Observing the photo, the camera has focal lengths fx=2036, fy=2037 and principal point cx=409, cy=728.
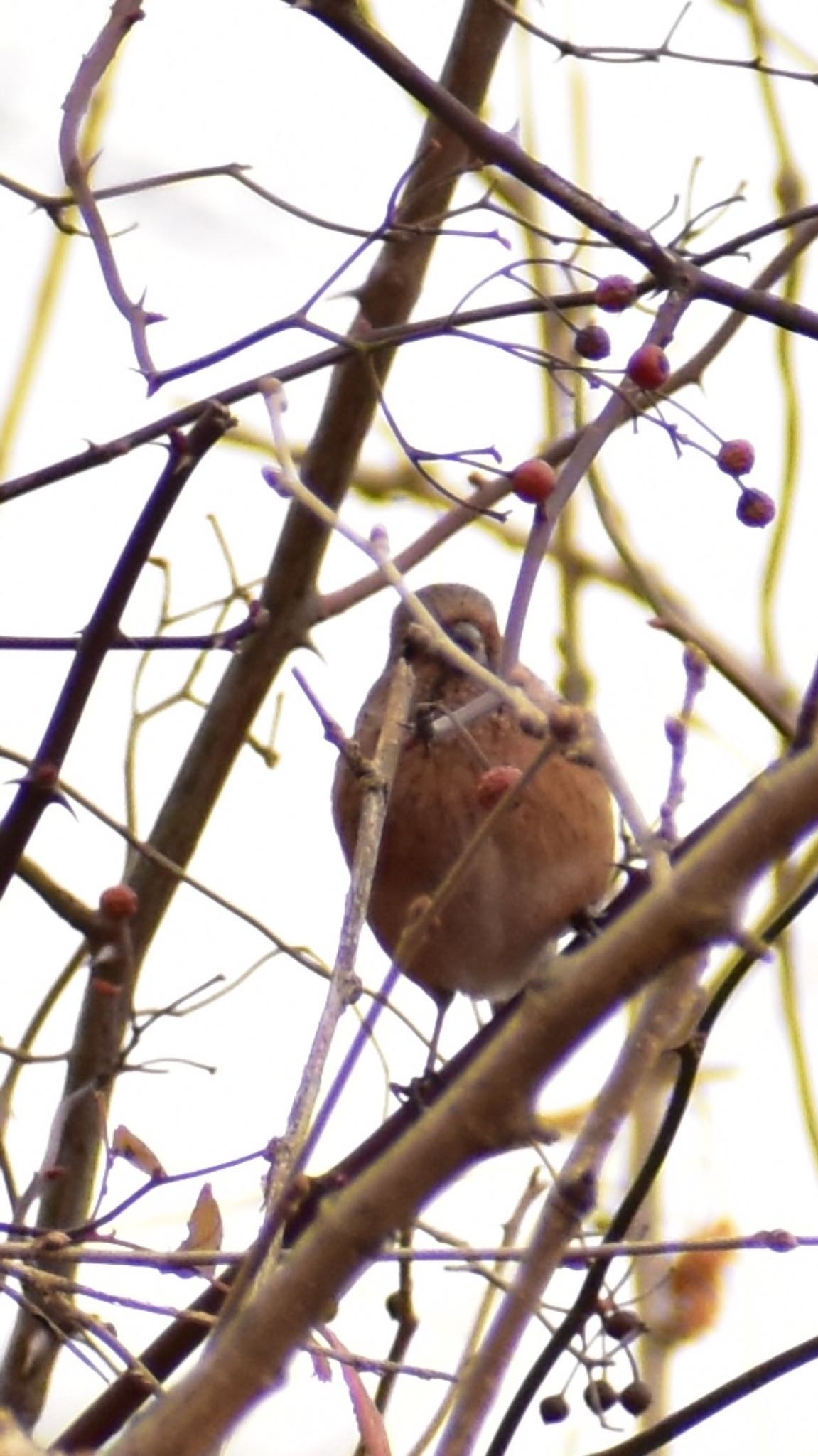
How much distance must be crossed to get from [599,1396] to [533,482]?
3.58 ft

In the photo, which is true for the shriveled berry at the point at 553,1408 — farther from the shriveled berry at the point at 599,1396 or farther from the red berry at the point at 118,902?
the red berry at the point at 118,902

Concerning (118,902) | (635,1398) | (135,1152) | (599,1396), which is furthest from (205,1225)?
(635,1398)

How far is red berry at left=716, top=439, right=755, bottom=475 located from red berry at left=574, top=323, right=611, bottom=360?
224 mm

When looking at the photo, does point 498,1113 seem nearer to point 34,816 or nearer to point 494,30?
point 34,816

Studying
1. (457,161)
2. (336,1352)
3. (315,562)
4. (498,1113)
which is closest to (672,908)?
(498,1113)

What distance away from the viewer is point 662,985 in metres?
1.15

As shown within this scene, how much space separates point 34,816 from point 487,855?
173cm

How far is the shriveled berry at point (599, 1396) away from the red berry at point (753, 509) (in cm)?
103

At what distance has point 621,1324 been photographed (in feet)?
8.13

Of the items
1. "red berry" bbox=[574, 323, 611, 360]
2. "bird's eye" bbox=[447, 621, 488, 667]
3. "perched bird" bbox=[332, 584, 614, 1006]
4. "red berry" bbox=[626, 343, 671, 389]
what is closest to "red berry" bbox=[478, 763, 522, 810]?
"red berry" bbox=[626, 343, 671, 389]

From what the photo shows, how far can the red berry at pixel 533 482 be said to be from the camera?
208cm

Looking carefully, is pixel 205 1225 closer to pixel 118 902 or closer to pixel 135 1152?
pixel 135 1152

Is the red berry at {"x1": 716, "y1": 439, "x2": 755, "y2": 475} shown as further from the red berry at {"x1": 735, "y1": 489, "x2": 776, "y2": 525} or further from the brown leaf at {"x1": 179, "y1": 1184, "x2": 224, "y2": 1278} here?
the brown leaf at {"x1": 179, "y1": 1184, "x2": 224, "y2": 1278}

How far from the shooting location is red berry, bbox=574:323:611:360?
241cm
